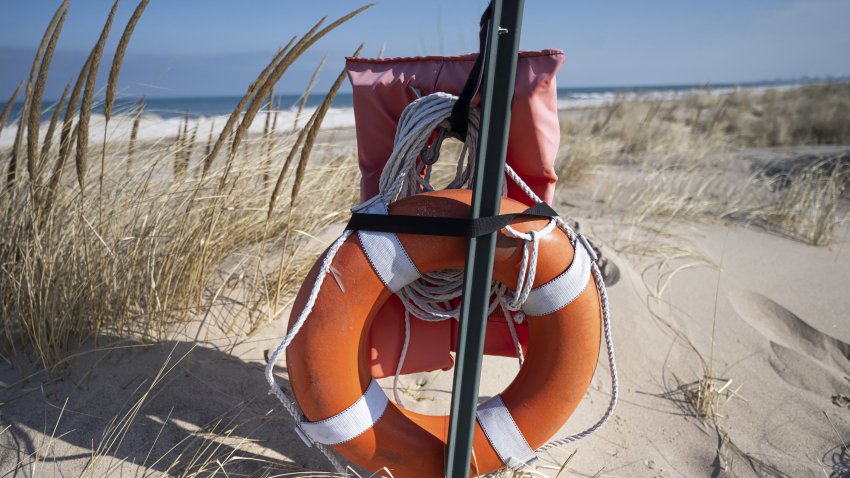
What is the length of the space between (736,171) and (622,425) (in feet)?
14.2

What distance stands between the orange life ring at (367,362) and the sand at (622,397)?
0.87ft

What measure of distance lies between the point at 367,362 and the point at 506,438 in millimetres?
406

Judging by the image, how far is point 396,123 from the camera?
1590 millimetres

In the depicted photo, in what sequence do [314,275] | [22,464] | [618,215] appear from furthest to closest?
[618,215] < [22,464] < [314,275]

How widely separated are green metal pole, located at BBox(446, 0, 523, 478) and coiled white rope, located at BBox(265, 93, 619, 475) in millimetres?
115

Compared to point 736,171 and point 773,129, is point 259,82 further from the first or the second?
point 773,129

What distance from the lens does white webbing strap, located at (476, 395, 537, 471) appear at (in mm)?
1427

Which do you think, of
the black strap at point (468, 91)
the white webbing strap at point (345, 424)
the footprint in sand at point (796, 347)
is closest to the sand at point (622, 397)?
the footprint in sand at point (796, 347)

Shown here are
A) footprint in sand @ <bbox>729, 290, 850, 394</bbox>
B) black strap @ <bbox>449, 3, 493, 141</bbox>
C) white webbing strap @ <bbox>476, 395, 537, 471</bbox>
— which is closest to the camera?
black strap @ <bbox>449, 3, 493, 141</bbox>

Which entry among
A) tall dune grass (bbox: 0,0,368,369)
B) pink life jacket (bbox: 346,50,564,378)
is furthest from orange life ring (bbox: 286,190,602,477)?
tall dune grass (bbox: 0,0,368,369)

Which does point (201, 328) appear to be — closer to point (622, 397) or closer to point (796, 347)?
point (622, 397)

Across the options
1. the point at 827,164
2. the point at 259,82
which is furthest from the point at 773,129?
the point at 259,82

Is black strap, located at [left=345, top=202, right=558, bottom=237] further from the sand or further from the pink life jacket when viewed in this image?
the sand

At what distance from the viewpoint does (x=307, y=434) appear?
1396 millimetres
